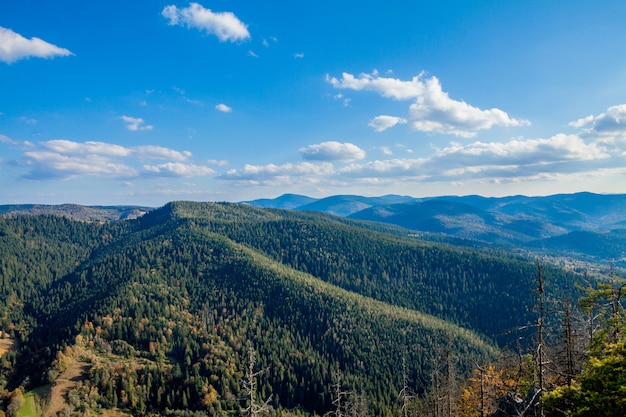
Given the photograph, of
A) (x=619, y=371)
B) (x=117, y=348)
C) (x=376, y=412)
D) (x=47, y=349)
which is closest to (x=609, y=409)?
(x=619, y=371)

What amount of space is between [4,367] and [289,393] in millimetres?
147379

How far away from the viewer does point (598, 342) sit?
3603cm

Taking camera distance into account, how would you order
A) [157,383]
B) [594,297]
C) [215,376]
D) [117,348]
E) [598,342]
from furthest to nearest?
[117,348] → [215,376] → [157,383] → [594,297] → [598,342]

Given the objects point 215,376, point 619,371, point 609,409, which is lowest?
point 215,376

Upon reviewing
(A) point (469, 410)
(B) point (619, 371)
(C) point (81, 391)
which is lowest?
(C) point (81, 391)

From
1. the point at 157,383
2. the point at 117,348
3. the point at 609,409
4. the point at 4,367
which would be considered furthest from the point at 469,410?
the point at 4,367

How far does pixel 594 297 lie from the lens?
39.0m

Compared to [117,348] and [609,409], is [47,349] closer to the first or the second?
[117,348]

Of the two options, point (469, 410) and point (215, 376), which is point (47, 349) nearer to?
point (215, 376)

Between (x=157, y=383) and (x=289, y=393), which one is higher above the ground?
(x=157, y=383)

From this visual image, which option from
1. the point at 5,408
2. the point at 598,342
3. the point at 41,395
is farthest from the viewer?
the point at 41,395

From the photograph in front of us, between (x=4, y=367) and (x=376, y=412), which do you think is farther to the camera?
(x=4, y=367)

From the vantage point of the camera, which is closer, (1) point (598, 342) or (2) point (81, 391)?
(1) point (598, 342)

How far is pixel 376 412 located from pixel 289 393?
2035 inches
